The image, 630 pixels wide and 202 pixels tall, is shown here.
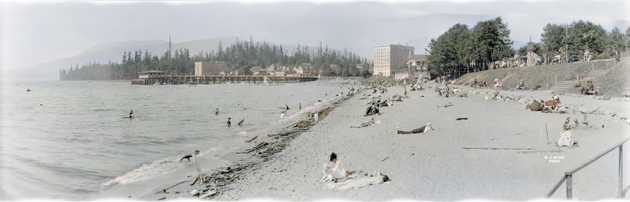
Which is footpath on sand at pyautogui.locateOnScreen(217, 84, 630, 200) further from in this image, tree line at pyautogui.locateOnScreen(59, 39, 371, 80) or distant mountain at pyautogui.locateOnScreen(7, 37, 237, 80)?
distant mountain at pyautogui.locateOnScreen(7, 37, 237, 80)

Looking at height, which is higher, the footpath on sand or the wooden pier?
the wooden pier

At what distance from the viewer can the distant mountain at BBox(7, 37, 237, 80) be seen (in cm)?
479

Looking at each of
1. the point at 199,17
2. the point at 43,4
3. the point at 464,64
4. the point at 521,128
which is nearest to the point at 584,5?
the point at 521,128

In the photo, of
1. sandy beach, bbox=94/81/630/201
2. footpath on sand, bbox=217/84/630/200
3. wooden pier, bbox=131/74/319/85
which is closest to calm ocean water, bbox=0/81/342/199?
wooden pier, bbox=131/74/319/85

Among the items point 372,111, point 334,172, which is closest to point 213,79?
point 372,111

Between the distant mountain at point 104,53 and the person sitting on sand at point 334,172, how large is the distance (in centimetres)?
140

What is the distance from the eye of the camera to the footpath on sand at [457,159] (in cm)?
369

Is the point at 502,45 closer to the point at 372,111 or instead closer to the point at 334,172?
the point at 372,111

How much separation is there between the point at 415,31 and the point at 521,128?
125cm

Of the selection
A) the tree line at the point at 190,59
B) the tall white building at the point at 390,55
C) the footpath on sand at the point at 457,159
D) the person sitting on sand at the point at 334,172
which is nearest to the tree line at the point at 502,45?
the tall white building at the point at 390,55

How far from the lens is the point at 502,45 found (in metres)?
6.86

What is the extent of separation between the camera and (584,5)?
4.37 meters

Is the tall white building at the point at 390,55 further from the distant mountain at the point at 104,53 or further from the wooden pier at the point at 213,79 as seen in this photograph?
the wooden pier at the point at 213,79

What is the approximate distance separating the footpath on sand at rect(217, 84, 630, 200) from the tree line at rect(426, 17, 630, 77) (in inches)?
27.3
